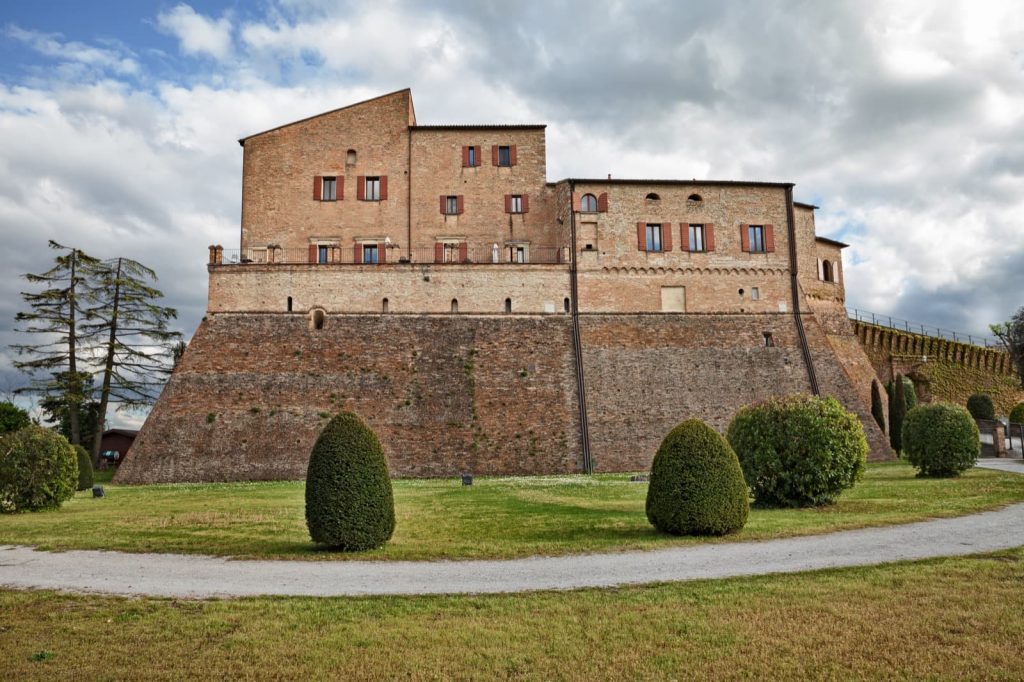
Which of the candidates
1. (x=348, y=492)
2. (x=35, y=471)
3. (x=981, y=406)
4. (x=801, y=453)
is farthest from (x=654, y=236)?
(x=35, y=471)

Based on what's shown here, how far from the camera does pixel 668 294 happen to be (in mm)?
39969

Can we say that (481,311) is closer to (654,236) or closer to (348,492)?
(654,236)

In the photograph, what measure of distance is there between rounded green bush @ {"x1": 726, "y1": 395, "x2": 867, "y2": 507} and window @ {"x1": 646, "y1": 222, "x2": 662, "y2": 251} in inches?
903

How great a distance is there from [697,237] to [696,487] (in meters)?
29.4

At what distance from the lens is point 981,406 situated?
150ft

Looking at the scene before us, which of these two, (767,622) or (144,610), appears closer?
(767,622)

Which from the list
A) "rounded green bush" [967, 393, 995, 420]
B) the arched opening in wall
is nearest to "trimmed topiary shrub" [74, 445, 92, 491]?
the arched opening in wall

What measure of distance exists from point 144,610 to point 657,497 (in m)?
→ 9.40

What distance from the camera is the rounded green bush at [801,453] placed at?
17688 millimetres

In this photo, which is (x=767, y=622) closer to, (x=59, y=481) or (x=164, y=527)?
(x=164, y=527)

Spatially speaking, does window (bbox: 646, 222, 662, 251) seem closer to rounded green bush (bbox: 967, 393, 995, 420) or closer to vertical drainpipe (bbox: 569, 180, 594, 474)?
vertical drainpipe (bbox: 569, 180, 594, 474)

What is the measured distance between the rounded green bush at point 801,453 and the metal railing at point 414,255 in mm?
23219

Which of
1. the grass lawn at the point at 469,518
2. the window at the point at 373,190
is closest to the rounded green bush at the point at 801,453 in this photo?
the grass lawn at the point at 469,518

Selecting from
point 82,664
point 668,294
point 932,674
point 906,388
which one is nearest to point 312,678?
point 82,664
